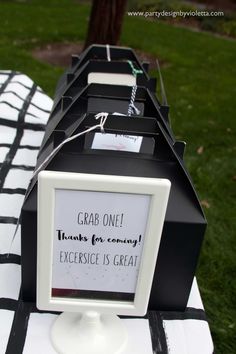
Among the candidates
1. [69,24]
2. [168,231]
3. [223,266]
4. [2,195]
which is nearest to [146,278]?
[168,231]

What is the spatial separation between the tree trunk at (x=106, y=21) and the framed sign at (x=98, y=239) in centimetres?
347

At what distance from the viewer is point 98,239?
0.73 m

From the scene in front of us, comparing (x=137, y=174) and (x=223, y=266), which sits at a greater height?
(x=137, y=174)

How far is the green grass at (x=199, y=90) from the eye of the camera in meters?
1.88

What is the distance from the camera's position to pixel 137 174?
823mm

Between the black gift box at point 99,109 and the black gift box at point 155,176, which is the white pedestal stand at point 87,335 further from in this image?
the black gift box at point 99,109

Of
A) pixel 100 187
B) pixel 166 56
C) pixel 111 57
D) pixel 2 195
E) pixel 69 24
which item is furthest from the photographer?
pixel 69 24

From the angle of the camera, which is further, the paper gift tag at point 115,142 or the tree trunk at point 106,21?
the tree trunk at point 106,21

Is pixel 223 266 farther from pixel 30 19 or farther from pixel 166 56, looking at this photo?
pixel 30 19

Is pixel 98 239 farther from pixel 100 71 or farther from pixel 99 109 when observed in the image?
pixel 100 71

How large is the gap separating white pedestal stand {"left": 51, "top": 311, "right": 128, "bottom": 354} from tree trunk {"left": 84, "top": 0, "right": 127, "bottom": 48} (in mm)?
3449

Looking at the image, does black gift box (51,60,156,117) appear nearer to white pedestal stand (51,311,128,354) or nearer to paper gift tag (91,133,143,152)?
paper gift tag (91,133,143,152)

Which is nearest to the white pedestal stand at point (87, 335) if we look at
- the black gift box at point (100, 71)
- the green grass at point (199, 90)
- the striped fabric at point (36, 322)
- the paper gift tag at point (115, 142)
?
the striped fabric at point (36, 322)

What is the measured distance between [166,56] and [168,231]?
4474 millimetres
